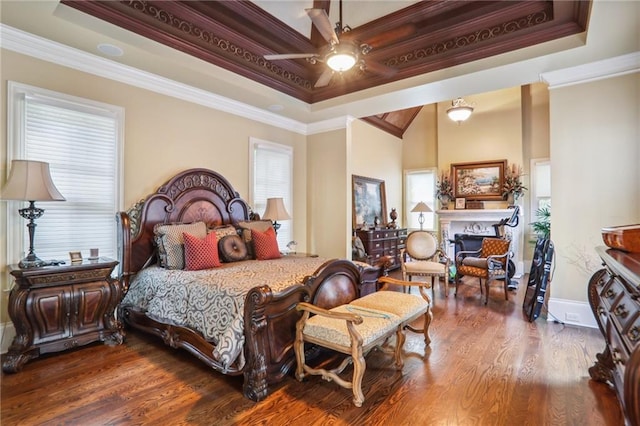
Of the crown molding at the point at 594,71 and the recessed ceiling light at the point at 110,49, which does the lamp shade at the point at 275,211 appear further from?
the crown molding at the point at 594,71

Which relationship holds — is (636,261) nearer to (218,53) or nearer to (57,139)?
(218,53)

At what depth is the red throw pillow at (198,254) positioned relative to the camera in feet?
10.9

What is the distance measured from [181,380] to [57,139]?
8.84 ft

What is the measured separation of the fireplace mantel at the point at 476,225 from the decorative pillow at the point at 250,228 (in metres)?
4.77

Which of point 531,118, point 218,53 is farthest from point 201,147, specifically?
point 531,118

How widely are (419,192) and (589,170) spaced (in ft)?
15.9

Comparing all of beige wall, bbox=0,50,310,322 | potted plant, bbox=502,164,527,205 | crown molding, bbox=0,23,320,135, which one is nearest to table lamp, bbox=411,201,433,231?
potted plant, bbox=502,164,527,205

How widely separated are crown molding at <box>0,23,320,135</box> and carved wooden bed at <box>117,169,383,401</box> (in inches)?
41.3

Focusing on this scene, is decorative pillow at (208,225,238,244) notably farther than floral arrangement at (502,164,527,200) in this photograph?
No

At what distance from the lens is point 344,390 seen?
239 centimetres

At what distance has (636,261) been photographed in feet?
5.46

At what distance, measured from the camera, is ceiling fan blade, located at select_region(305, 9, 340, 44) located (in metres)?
2.43

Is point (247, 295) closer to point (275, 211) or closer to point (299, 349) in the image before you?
point (299, 349)

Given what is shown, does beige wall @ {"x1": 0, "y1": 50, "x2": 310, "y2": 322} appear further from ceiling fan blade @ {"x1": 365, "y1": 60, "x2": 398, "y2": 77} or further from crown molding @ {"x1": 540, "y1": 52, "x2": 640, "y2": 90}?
crown molding @ {"x1": 540, "y1": 52, "x2": 640, "y2": 90}
